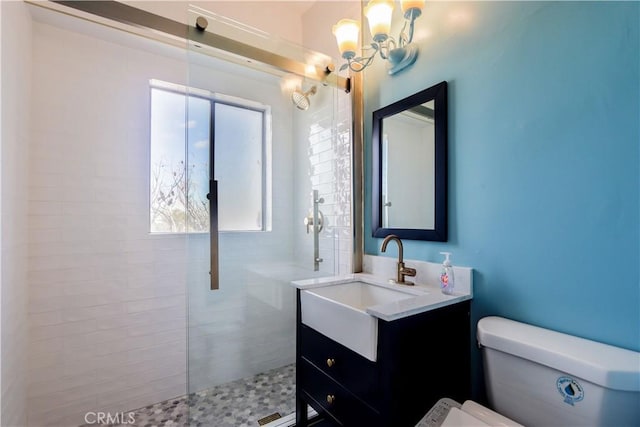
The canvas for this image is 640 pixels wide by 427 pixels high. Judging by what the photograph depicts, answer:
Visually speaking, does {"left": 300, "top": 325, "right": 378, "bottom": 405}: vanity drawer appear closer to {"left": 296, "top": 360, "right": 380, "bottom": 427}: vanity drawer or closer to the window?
{"left": 296, "top": 360, "right": 380, "bottom": 427}: vanity drawer

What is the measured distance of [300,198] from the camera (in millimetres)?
2084

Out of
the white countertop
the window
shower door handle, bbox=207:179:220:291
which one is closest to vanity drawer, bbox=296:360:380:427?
the white countertop

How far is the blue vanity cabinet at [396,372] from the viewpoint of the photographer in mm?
945

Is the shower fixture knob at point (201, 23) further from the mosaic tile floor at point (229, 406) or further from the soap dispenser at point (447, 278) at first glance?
the mosaic tile floor at point (229, 406)

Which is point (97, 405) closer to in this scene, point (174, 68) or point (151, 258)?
point (151, 258)

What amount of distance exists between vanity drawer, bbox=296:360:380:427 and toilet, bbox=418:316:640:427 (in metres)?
0.20

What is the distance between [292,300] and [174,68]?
1.80 m

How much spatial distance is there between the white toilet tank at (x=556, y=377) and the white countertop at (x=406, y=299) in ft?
0.50

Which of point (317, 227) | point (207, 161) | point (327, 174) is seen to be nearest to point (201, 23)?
point (207, 161)

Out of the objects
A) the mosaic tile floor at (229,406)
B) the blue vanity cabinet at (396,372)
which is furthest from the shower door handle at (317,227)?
A: the mosaic tile floor at (229,406)

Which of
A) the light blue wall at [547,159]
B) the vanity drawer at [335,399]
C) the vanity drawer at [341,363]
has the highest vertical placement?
the light blue wall at [547,159]

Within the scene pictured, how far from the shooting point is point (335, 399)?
116 centimetres

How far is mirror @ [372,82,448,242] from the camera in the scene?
1344 mm

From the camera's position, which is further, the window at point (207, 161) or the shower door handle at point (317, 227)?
the shower door handle at point (317, 227)
